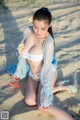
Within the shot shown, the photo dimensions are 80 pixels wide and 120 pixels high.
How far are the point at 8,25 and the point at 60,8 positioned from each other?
4.04ft

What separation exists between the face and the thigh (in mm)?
584

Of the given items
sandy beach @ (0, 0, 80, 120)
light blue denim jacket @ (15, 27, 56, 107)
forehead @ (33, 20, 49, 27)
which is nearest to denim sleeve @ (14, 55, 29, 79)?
sandy beach @ (0, 0, 80, 120)

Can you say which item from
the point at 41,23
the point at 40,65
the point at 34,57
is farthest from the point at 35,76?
the point at 41,23

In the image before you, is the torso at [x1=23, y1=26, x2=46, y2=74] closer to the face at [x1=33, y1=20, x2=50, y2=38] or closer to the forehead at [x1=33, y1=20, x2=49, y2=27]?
the face at [x1=33, y1=20, x2=50, y2=38]

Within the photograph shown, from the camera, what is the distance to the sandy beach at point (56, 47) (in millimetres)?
3240

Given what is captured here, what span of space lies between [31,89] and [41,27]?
751mm

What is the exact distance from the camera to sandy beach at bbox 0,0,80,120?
128 inches

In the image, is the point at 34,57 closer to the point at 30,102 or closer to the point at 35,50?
the point at 35,50

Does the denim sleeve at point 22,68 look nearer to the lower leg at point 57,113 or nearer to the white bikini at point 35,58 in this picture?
the white bikini at point 35,58

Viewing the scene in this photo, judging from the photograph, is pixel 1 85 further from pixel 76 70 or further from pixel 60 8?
pixel 60 8

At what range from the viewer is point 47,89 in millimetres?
3094

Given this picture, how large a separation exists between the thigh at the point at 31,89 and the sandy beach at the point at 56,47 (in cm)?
10

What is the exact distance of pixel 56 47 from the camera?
4438 millimetres

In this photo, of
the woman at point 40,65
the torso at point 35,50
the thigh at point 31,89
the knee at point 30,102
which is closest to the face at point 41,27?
the woman at point 40,65
